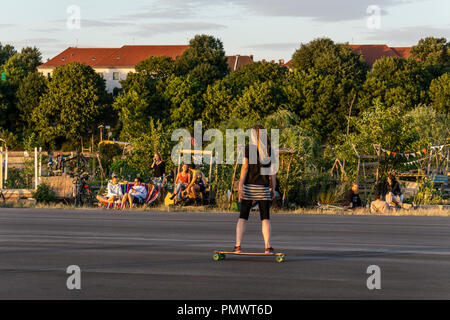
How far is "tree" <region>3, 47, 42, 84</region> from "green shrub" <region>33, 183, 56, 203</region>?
62.3m

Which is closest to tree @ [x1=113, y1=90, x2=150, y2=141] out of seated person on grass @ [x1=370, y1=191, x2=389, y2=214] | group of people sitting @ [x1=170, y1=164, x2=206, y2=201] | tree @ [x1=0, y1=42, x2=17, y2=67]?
group of people sitting @ [x1=170, y1=164, x2=206, y2=201]

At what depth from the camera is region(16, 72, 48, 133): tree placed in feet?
266

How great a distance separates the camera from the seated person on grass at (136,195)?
24.4m

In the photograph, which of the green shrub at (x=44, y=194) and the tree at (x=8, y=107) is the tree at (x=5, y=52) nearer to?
the tree at (x=8, y=107)

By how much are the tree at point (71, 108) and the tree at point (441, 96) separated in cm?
3307

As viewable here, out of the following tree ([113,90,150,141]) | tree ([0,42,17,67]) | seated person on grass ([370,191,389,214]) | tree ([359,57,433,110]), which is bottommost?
seated person on grass ([370,191,389,214])

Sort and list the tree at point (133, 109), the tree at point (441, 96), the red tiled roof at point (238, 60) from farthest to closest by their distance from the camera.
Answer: the red tiled roof at point (238, 60) → the tree at point (441, 96) → the tree at point (133, 109)

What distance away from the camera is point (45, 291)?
29.0ft

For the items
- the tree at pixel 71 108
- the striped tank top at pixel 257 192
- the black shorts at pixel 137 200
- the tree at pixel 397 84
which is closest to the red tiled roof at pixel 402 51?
the tree at pixel 397 84

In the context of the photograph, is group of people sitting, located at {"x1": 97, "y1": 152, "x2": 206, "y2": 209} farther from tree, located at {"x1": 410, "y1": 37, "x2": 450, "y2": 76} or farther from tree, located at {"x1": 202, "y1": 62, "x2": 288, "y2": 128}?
tree, located at {"x1": 410, "y1": 37, "x2": 450, "y2": 76}

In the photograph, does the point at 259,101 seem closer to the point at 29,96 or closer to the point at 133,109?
the point at 133,109
